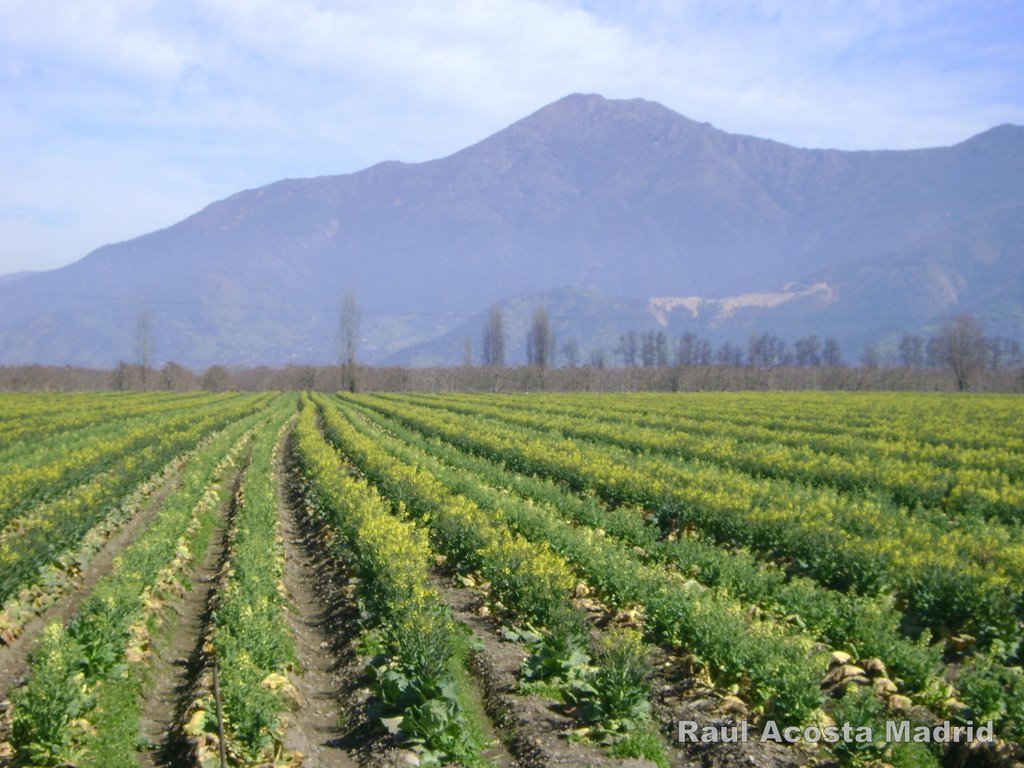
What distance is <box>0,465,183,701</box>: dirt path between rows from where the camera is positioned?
30.7ft

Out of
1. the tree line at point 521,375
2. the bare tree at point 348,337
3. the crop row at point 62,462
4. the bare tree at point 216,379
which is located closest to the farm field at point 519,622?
the crop row at point 62,462

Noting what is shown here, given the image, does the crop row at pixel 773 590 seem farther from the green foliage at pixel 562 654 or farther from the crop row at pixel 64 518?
the crop row at pixel 64 518

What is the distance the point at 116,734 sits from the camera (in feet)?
25.1

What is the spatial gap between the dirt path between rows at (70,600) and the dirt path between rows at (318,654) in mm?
3122

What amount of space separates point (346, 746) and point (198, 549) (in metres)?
9.34

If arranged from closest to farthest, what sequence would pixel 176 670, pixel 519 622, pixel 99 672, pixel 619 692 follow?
pixel 619 692, pixel 99 672, pixel 176 670, pixel 519 622

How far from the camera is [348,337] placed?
354 ft

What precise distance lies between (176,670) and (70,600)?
337cm

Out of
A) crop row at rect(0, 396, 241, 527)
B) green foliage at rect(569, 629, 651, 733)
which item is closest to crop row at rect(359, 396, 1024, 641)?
green foliage at rect(569, 629, 651, 733)

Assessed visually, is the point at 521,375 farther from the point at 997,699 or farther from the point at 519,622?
the point at 997,699

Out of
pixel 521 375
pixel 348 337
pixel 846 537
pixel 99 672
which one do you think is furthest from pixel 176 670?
pixel 521 375

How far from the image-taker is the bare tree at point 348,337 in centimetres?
10594

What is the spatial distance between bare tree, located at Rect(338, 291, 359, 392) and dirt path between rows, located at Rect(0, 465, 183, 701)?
3392 inches

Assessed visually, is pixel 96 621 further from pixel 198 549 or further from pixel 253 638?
pixel 198 549
